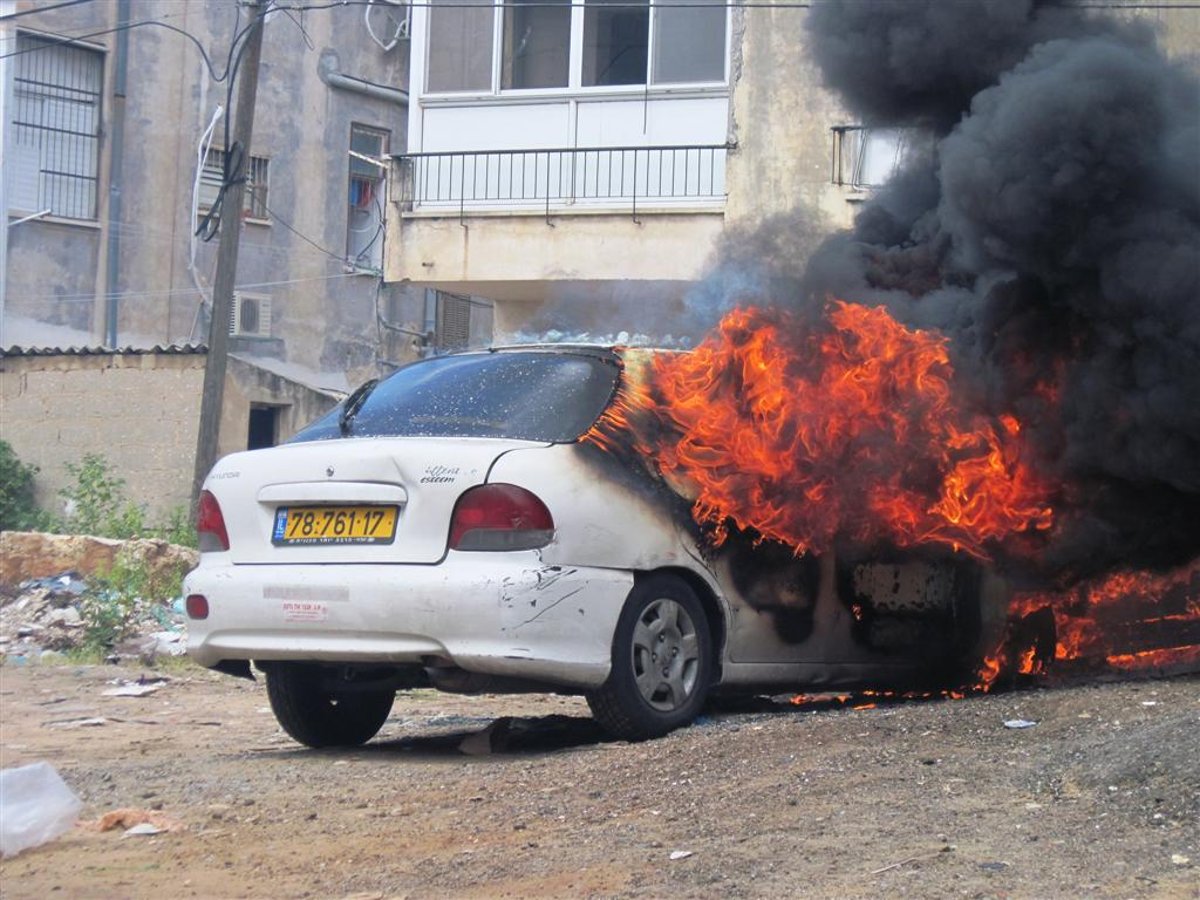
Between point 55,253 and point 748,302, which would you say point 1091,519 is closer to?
point 748,302

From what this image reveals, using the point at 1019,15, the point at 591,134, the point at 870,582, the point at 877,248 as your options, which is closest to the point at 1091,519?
the point at 870,582

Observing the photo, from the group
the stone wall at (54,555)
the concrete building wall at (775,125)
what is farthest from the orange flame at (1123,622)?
the stone wall at (54,555)

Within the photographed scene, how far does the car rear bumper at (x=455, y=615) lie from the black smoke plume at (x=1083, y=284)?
6.28 feet

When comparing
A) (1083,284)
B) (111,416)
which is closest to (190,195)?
(111,416)

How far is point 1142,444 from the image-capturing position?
709 centimetres

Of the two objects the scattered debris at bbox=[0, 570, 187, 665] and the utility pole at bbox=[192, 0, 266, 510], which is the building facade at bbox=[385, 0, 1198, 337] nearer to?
the utility pole at bbox=[192, 0, 266, 510]

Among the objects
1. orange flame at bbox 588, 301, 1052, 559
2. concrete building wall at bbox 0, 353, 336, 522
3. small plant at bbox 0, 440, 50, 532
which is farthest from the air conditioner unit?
orange flame at bbox 588, 301, 1052, 559

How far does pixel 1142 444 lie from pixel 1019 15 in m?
2.40

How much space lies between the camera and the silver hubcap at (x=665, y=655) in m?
6.32

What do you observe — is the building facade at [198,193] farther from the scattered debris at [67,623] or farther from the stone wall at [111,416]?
the scattered debris at [67,623]

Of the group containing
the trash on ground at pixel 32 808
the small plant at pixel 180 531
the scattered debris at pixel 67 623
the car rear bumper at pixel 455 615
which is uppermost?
the car rear bumper at pixel 455 615

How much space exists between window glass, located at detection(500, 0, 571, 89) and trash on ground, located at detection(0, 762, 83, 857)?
1247 cm

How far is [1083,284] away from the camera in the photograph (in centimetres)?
723

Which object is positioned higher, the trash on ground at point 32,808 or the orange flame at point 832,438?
the orange flame at point 832,438
